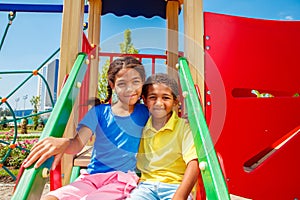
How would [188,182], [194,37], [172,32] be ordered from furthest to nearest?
[172,32] < [194,37] < [188,182]

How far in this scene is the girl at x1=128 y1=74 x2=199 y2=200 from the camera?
4.51 ft

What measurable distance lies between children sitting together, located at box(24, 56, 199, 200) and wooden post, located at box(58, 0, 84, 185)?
0.33m

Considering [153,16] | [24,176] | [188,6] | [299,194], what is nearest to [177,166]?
[24,176]

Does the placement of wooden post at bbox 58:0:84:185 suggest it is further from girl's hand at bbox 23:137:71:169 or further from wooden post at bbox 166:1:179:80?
wooden post at bbox 166:1:179:80

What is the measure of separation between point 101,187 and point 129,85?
0.58 m

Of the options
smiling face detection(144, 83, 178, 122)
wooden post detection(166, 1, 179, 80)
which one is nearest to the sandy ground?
wooden post detection(166, 1, 179, 80)

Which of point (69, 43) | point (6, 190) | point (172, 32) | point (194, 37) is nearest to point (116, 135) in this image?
point (69, 43)

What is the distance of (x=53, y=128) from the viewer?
133 centimetres

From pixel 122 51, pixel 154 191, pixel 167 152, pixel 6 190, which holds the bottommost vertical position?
pixel 6 190

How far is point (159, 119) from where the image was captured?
164 centimetres

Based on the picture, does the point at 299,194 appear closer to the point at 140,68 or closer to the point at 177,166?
the point at 177,166

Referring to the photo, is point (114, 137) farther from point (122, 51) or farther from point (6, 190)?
point (6, 190)

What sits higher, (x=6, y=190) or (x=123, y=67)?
(x=123, y=67)

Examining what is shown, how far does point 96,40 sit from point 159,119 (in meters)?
1.77
